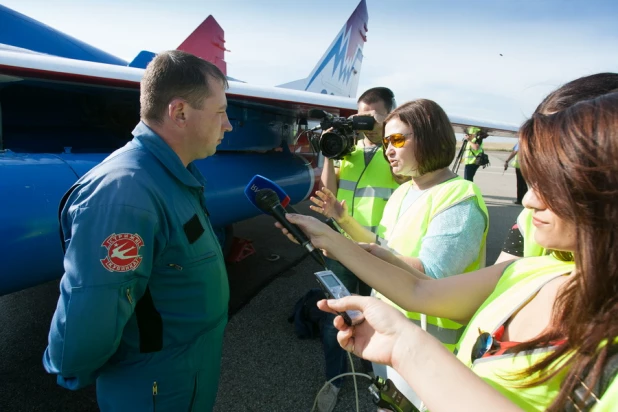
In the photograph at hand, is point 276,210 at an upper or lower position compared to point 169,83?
lower

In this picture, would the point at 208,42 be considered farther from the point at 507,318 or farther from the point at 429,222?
the point at 507,318

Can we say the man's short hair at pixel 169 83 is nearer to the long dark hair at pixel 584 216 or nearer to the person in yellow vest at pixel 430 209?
the person in yellow vest at pixel 430 209

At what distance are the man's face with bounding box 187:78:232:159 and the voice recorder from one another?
777mm

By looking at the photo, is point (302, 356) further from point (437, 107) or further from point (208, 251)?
point (437, 107)

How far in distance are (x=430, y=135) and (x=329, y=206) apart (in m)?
0.61

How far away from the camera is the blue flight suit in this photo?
0.93m

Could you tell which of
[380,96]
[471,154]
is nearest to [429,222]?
[380,96]

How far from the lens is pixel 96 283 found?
917 millimetres

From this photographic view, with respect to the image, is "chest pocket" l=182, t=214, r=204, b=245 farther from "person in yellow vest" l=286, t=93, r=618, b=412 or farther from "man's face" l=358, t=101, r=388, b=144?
"man's face" l=358, t=101, r=388, b=144

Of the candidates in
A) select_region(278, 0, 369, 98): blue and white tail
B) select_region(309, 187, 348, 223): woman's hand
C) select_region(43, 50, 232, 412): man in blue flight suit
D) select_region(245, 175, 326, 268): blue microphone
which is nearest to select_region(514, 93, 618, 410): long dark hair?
select_region(245, 175, 326, 268): blue microphone

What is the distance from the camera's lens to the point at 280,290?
3.37 metres

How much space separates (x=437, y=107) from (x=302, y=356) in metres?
1.83

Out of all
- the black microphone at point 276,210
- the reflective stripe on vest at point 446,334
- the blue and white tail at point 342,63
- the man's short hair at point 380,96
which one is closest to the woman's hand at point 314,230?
the black microphone at point 276,210

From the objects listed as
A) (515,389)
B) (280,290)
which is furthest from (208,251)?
(280,290)
